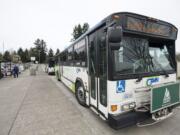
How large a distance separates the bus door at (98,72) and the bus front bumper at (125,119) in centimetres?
39

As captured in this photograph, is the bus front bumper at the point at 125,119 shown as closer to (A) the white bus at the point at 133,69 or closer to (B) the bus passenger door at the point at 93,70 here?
(A) the white bus at the point at 133,69

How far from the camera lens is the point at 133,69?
3039 millimetres

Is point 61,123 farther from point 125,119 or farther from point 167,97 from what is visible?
point 167,97

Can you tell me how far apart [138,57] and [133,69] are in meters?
0.32

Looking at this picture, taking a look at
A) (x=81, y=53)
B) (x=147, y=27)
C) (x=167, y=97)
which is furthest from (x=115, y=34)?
(x=81, y=53)

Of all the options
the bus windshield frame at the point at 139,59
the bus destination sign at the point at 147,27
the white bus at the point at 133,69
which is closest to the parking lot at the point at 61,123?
the white bus at the point at 133,69

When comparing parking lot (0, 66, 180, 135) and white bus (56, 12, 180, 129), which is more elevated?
white bus (56, 12, 180, 129)

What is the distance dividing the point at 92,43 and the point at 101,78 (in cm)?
116

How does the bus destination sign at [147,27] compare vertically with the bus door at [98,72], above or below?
above

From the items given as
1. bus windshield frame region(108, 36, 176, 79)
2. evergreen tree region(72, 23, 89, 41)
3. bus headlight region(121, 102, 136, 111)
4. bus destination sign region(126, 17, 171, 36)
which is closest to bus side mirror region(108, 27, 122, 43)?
bus windshield frame region(108, 36, 176, 79)

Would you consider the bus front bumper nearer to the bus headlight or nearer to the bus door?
the bus headlight

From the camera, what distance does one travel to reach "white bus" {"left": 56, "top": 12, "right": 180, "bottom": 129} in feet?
9.27

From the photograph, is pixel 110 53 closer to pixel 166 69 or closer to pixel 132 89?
pixel 132 89

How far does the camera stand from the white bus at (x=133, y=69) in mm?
2826
